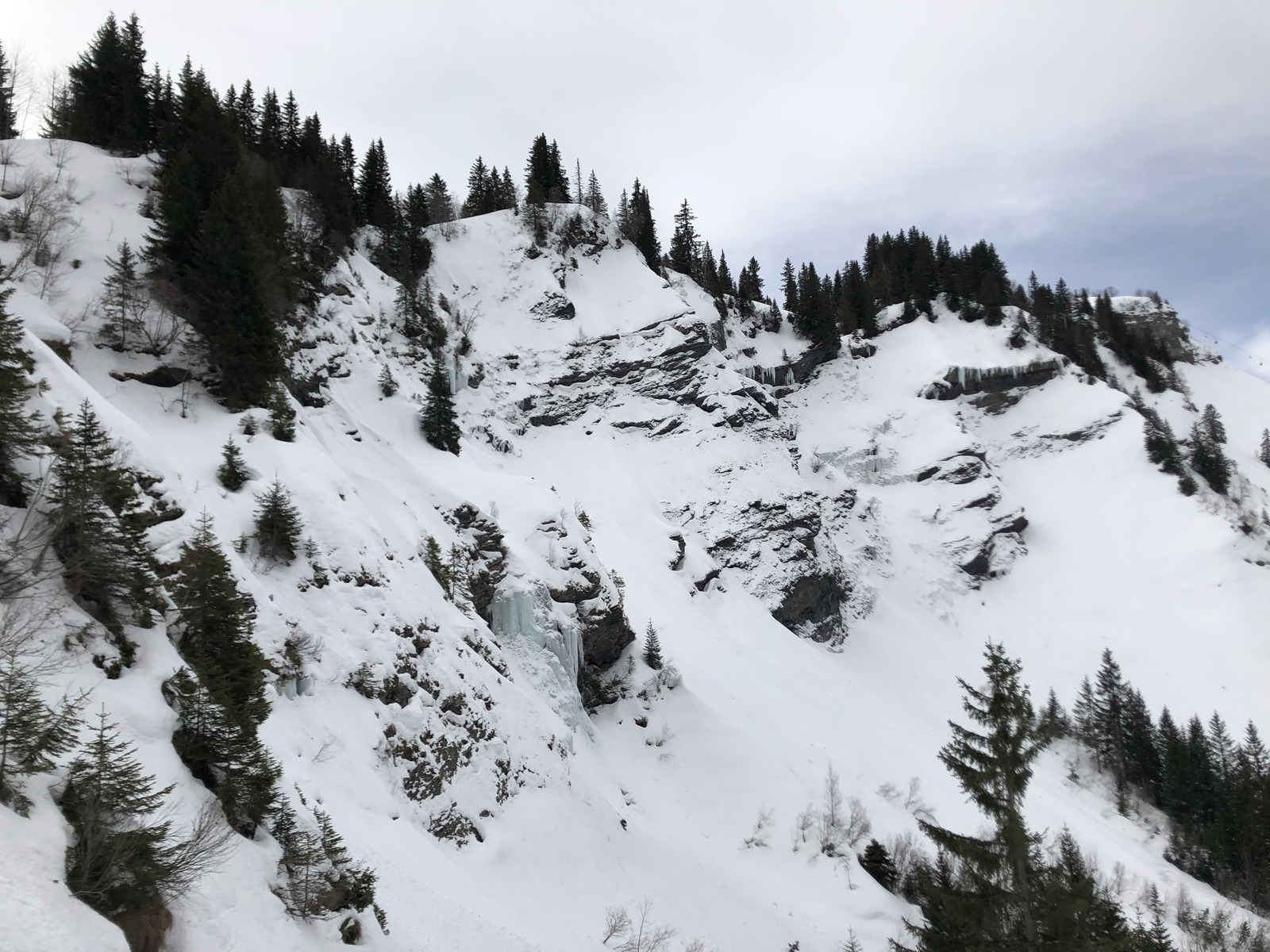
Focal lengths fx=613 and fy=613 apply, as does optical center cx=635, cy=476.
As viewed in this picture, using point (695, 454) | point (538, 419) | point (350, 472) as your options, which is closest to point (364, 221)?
point (538, 419)

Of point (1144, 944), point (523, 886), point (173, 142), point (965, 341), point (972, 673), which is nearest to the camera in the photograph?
point (523, 886)

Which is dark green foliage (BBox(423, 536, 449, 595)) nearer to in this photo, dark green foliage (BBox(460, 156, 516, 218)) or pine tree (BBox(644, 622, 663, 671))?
pine tree (BBox(644, 622, 663, 671))

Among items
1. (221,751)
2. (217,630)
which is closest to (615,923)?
(221,751)

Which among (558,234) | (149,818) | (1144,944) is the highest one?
(558,234)

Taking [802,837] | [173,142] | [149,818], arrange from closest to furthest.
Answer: [149,818]
[802,837]
[173,142]

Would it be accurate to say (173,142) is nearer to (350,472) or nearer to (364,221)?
(350,472)

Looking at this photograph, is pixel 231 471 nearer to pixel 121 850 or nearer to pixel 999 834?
pixel 121 850

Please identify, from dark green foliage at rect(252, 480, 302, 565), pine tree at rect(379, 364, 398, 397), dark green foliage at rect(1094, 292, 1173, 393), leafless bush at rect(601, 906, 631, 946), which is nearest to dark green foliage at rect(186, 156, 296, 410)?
dark green foliage at rect(252, 480, 302, 565)
